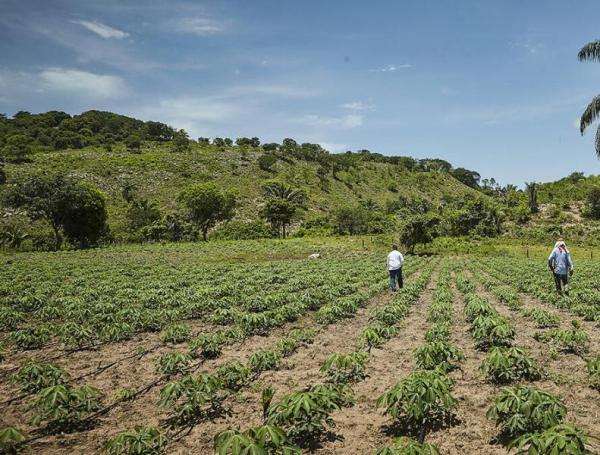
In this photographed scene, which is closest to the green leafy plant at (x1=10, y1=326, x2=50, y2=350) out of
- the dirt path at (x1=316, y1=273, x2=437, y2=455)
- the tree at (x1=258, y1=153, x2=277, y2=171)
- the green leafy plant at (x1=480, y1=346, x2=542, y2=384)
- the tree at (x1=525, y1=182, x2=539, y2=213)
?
the dirt path at (x1=316, y1=273, x2=437, y2=455)

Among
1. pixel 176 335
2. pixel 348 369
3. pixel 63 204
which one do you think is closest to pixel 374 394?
pixel 348 369

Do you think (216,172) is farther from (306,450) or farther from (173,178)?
(306,450)

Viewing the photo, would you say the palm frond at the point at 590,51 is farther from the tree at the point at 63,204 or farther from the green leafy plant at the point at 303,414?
the tree at the point at 63,204

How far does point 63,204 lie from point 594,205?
82659 mm

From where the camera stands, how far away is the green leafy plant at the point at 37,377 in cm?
740

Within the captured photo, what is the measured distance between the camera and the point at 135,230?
2655 inches

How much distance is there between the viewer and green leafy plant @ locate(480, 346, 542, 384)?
7.47 m

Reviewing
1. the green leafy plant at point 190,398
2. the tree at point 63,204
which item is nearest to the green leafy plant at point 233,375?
the green leafy plant at point 190,398

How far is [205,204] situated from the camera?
2451 inches

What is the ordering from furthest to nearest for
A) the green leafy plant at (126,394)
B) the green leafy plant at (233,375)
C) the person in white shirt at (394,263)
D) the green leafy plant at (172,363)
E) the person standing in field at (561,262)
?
the person in white shirt at (394,263) → the person standing in field at (561,262) → the green leafy plant at (172,363) → the green leafy plant at (233,375) → the green leafy plant at (126,394)

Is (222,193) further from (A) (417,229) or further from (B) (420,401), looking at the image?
(B) (420,401)

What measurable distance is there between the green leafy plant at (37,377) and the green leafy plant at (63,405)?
42.5 inches

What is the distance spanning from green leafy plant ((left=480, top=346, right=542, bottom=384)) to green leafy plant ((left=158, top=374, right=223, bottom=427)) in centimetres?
475

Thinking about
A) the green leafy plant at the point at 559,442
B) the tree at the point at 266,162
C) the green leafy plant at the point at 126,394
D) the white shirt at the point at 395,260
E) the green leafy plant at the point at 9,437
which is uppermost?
the tree at the point at 266,162
